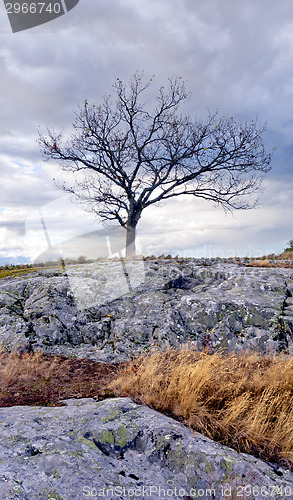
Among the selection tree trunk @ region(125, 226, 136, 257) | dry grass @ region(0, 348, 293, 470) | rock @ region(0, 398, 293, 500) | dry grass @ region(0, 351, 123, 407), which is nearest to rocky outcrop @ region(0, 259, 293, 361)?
dry grass @ region(0, 351, 123, 407)

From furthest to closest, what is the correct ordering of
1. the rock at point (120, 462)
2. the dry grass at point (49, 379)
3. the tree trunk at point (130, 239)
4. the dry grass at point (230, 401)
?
the tree trunk at point (130, 239) < the dry grass at point (49, 379) < the dry grass at point (230, 401) < the rock at point (120, 462)

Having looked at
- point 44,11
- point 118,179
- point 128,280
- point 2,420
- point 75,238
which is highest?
point 44,11

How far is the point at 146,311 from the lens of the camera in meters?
9.36

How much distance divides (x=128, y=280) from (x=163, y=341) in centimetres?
324

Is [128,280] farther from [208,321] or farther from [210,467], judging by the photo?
[210,467]

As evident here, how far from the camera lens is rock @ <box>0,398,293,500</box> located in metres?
2.69

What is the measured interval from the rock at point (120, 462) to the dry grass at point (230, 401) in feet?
1.11

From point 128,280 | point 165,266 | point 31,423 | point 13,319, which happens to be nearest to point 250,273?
point 165,266

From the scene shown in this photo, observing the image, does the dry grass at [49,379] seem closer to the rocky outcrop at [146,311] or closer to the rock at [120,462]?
the rocky outcrop at [146,311]

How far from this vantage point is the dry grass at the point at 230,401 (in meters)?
3.88

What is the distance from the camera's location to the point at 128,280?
1102cm


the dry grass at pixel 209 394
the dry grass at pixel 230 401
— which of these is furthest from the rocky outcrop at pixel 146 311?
the dry grass at pixel 230 401

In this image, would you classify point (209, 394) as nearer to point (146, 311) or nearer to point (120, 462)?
point (120, 462)

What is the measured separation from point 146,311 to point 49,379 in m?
3.68
